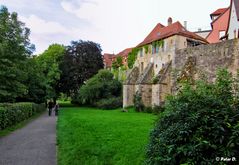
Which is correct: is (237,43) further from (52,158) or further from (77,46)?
(77,46)

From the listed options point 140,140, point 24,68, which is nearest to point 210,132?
point 140,140

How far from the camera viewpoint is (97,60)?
5003 cm

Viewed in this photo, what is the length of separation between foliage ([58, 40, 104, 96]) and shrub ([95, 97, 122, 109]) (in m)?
9.33

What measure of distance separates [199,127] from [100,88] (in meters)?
38.1

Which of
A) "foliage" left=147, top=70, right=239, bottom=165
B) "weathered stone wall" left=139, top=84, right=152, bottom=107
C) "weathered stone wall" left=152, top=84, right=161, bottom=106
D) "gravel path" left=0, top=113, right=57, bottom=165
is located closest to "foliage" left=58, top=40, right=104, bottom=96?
"weathered stone wall" left=139, top=84, right=152, bottom=107

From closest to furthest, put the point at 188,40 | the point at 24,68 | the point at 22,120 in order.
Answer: the point at 22,120, the point at 24,68, the point at 188,40

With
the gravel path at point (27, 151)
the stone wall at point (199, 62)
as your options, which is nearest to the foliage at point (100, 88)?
the stone wall at point (199, 62)

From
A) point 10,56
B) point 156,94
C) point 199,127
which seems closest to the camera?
point 199,127

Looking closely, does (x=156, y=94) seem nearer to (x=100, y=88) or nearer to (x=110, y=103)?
(x=110, y=103)

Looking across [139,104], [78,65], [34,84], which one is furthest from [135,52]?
[34,84]

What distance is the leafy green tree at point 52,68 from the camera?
1643 inches

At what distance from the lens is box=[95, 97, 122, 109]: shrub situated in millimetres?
39656

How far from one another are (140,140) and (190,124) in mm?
6930

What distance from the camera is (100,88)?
41.8m
